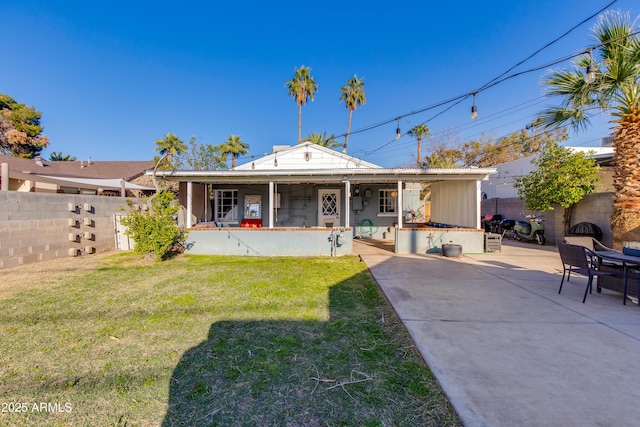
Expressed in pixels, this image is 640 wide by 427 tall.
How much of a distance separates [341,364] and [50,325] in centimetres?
370

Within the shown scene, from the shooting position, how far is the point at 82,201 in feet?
27.6

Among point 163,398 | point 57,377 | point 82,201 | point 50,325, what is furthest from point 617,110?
point 82,201

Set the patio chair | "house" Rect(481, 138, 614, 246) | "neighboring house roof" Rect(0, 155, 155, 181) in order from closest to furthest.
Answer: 1. the patio chair
2. "house" Rect(481, 138, 614, 246)
3. "neighboring house roof" Rect(0, 155, 155, 181)

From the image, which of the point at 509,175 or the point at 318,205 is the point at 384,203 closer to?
the point at 318,205

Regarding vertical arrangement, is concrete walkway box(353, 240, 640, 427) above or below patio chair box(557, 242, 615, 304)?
below

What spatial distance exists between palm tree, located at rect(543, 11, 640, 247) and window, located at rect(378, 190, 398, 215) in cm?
641

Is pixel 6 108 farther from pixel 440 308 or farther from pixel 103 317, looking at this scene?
pixel 440 308

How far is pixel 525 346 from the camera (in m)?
2.93

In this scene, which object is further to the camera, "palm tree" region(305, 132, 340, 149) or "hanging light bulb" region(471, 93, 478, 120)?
"palm tree" region(305, 132, 340, 149)

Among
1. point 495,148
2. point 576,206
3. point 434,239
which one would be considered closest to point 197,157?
point 434,239

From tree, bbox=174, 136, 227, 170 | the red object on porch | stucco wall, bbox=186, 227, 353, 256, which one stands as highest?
tree, bbox=174, 136, 227, 170

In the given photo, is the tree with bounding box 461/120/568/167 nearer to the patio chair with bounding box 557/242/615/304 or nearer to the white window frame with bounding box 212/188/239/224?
the white window frame with bounding box 212/188/239/224

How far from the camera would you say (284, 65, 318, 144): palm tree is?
82.8ft

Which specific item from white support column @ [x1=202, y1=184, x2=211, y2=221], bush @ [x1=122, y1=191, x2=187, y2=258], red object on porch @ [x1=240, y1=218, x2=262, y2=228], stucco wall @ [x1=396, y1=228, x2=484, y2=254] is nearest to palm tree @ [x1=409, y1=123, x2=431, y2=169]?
stucco wall @ [x1=396, y1=228, x2=484, y2=254]
